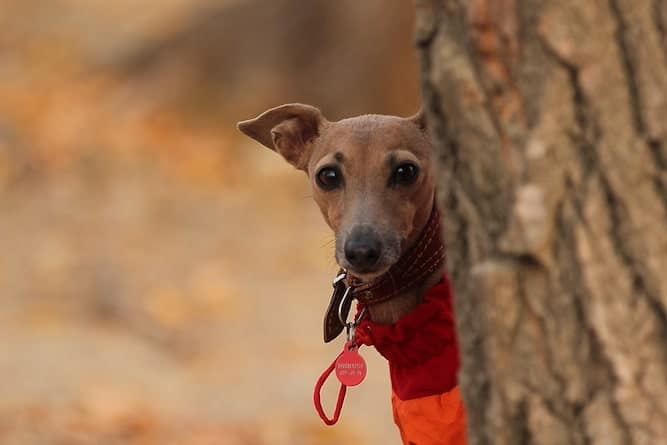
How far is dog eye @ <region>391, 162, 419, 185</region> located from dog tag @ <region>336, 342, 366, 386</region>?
63 cm

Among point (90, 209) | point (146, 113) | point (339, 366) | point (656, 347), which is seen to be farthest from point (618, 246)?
point (146, 113)

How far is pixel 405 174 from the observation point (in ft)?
12.1

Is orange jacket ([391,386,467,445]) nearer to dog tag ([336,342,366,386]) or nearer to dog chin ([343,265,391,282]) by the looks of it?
dog tag ([336,342,366,386])

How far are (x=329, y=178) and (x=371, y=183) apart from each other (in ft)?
0.66

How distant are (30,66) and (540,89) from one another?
12.1m

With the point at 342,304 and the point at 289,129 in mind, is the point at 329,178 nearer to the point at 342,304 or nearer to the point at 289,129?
the point at 289,129

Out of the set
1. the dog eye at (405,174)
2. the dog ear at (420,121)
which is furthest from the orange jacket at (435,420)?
the dog ear at (420,121)

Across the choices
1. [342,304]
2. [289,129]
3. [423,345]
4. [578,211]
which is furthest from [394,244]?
[578,211]

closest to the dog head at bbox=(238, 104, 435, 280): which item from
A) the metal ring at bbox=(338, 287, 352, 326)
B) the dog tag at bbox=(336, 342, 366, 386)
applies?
the metal ring at bbox=(338, 287, 352, 326)

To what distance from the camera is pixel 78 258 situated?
9461 mm

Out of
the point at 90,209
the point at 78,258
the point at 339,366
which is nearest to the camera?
the point at 339,366

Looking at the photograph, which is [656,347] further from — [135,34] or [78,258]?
[135,34]

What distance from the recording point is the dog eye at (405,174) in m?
3.67

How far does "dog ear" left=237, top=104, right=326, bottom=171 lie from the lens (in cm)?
407
